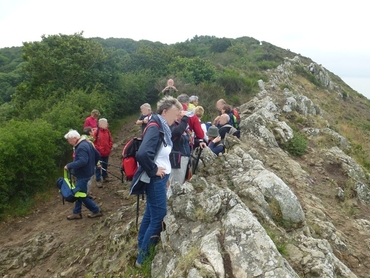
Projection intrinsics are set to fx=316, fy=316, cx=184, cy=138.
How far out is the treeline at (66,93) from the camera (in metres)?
8.47

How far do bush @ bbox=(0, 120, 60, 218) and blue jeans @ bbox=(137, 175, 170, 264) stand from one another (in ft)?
16.5

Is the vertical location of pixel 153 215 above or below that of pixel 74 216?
above

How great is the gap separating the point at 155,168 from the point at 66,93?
11.4 metres

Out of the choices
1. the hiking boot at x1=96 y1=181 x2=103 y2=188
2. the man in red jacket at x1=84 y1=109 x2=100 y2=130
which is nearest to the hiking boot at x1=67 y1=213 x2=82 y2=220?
the hiking boot at x1=96 y1=181 x2=103 y2=188

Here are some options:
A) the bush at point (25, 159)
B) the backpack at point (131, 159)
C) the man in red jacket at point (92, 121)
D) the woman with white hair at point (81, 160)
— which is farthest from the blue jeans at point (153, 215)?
the man in red jacket at point (92, 121)

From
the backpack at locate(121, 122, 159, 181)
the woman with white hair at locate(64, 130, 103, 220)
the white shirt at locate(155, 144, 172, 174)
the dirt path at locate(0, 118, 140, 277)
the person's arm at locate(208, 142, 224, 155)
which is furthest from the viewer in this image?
the person's arm at locate(208, 142, 224, 155)

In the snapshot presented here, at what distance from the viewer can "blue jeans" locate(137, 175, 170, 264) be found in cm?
429

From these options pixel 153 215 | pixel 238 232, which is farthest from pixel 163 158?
pixel 238 232

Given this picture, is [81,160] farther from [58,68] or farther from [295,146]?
[58,68]

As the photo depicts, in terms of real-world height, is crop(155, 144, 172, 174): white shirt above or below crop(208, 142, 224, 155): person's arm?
above

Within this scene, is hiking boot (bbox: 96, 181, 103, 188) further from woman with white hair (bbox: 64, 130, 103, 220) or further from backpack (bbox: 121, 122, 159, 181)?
backpack (bbox: 121, 122, 159, 181)

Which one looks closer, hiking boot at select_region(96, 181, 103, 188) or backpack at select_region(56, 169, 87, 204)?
backpack at select_region(56, 169, 87, 204)

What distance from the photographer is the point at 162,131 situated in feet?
13.8

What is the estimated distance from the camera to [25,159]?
8.39m
